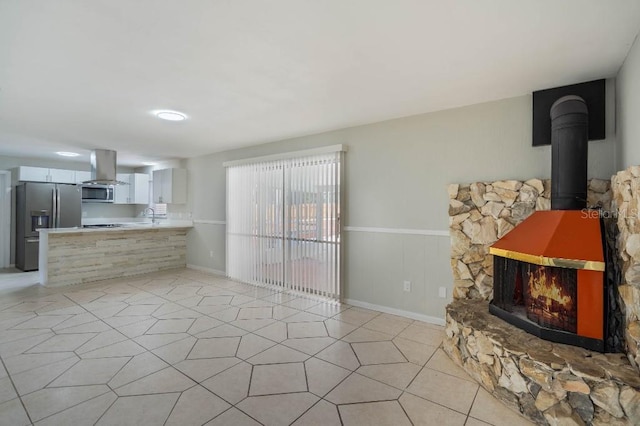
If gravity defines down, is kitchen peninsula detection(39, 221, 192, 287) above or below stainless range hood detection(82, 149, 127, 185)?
below

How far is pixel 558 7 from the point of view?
1696mm

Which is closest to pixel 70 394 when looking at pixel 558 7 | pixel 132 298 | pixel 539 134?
pixel 132 298

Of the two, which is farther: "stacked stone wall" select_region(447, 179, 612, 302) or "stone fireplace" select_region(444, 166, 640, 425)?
"stacked stone wall" select_region(447, 179, 612, 302)

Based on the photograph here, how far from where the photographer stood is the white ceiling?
172 cm

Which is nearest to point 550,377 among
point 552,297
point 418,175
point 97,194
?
point 552,297

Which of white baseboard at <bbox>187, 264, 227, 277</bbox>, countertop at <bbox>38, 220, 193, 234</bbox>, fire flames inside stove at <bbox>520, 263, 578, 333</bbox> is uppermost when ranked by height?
countertop at <bbox>38, 220, 193, 234</bbox>

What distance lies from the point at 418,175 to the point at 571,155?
4.76 ft

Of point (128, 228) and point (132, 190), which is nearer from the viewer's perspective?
point (128, 228)

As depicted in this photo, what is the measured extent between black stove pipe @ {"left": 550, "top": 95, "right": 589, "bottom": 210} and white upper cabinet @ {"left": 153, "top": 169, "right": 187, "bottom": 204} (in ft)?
21.0

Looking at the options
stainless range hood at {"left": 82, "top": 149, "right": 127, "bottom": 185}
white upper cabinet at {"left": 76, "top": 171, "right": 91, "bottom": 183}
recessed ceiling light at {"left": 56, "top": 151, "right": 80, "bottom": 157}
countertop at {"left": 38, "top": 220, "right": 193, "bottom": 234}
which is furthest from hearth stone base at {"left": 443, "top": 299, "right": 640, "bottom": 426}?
white upper cabinet at {"left": 76, "top": 171, "right": 91, "bottom": 183}

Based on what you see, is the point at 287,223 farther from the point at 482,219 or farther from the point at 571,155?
the point at 571,155

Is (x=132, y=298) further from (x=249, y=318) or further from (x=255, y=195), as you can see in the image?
(x=255, y=195)

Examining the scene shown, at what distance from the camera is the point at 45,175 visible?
6359 millimetres

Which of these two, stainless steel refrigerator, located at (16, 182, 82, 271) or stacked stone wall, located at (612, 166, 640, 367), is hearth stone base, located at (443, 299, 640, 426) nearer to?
stacked stone wall, located at (612, 166, 640, 367)
